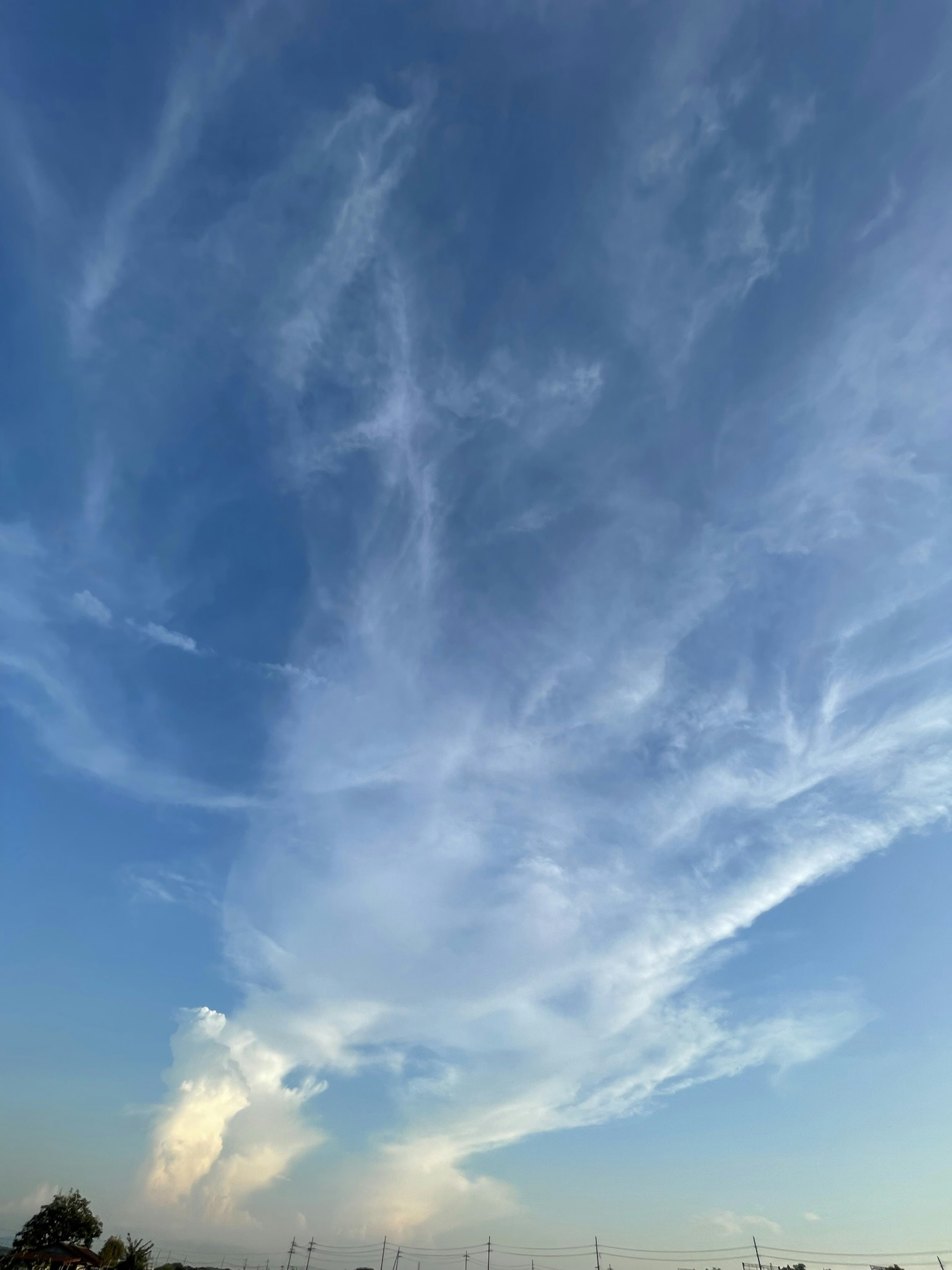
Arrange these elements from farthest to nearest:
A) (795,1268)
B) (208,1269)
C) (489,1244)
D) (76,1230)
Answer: (489,1244)
(208,1269)
(795,1268)
(76,1230)

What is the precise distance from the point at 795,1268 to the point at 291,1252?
130m

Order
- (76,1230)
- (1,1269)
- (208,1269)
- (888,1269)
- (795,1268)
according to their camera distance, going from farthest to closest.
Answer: (208,1269) < (795,1268) < (888,1269) < (76,1230) < (1,1269)

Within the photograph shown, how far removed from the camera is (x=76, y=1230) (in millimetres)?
109812

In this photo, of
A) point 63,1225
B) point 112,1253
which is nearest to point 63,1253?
point 112,1253

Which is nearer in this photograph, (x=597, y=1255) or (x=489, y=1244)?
(x=597, y=1255)

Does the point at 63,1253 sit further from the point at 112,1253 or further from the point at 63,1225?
the point at 63,1225

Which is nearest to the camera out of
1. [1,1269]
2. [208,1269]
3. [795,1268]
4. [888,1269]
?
[1,1269]

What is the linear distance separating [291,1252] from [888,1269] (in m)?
149

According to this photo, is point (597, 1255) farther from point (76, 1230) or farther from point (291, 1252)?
point (76, 1230)

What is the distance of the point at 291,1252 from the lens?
189 meters

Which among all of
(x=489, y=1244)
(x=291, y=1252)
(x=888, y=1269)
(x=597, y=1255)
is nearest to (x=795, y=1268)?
(x=888, y=1269)

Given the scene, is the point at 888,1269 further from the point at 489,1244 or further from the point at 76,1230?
the point at 76,1230

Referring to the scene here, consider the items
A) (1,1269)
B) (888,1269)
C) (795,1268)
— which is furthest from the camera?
(795,1268)

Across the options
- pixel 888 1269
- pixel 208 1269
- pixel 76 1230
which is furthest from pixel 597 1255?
pixel 76 1230
